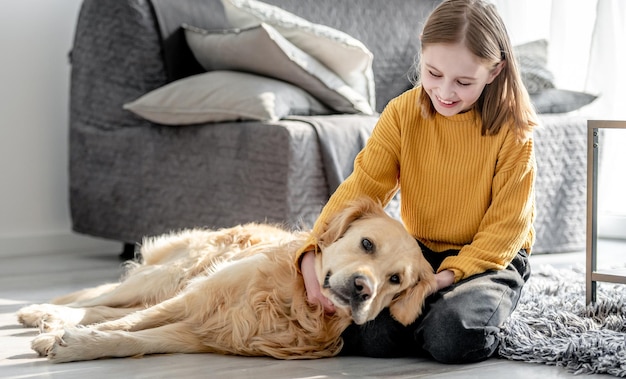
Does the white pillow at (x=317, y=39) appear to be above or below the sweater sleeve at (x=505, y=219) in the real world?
above

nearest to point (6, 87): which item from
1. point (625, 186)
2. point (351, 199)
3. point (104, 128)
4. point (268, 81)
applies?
point (104, 128)

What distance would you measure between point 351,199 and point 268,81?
45.6 inches

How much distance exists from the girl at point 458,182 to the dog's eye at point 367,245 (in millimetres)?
140

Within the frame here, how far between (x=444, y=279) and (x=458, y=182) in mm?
241

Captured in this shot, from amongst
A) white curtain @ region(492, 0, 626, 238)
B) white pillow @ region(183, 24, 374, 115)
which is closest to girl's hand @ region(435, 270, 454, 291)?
white pillow @ region(183, 24, 374, 115)

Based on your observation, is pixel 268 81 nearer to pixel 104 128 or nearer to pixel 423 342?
pixel 104 128

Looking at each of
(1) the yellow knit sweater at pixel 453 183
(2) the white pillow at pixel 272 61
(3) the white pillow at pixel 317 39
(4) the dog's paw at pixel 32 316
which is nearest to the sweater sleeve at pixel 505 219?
(1) the yellow knit sweater at pixel 453 183

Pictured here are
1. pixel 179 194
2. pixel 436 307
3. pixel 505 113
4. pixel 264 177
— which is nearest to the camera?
pixel 436 307

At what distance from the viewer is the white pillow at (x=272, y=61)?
3059 millimetres

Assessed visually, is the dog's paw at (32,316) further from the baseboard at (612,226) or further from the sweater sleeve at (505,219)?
the baseboard at (612,226)

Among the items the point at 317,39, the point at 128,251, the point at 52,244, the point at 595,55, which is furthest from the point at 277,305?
the point at 595,55

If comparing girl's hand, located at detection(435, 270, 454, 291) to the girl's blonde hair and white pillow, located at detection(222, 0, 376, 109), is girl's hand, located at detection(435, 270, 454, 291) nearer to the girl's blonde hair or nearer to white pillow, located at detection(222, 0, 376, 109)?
the girl's blonde hair

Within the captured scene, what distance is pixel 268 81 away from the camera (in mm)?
3029

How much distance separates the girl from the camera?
1.88 meters
